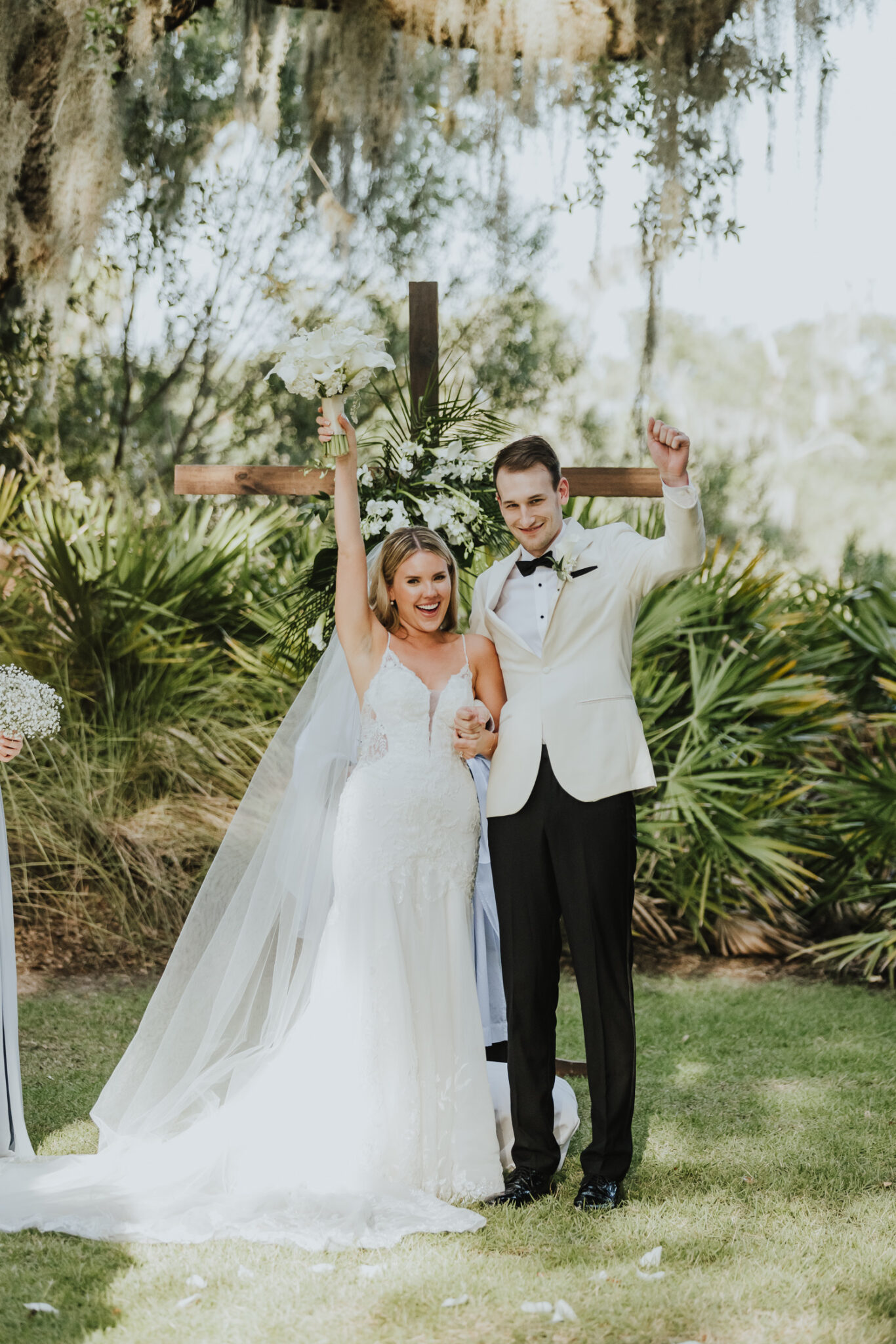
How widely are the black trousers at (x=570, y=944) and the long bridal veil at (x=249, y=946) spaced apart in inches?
25.7

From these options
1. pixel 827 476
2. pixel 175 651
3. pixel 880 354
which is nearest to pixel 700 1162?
pixel 175 651

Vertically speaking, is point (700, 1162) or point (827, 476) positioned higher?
point (827, 476)

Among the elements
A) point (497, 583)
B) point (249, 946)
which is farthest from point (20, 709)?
point (497, 583)

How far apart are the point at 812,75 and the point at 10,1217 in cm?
877

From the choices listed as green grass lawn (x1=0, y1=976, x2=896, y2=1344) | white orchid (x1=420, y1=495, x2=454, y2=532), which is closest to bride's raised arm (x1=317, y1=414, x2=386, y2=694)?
white orchid (x1=420, y1=495, x2=454, y2=532)

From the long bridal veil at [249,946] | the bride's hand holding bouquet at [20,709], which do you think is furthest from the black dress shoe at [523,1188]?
the bride's hand holding bouquet at [20,709]

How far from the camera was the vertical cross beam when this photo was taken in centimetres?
A: 508

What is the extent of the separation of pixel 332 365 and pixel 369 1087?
2251 mm

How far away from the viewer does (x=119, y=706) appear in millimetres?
7715

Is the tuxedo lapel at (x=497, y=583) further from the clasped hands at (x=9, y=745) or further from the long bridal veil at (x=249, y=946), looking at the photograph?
the clasped hands at (x=9, y=745)

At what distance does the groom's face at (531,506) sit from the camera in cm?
381

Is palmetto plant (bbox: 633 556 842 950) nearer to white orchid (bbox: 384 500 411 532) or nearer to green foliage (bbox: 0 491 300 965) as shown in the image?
green foliage (bbox: 0 491 300 965)

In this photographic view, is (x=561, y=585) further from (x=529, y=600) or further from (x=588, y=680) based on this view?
(x=588, y=680)

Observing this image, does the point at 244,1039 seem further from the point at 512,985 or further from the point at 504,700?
the point at 504,700
